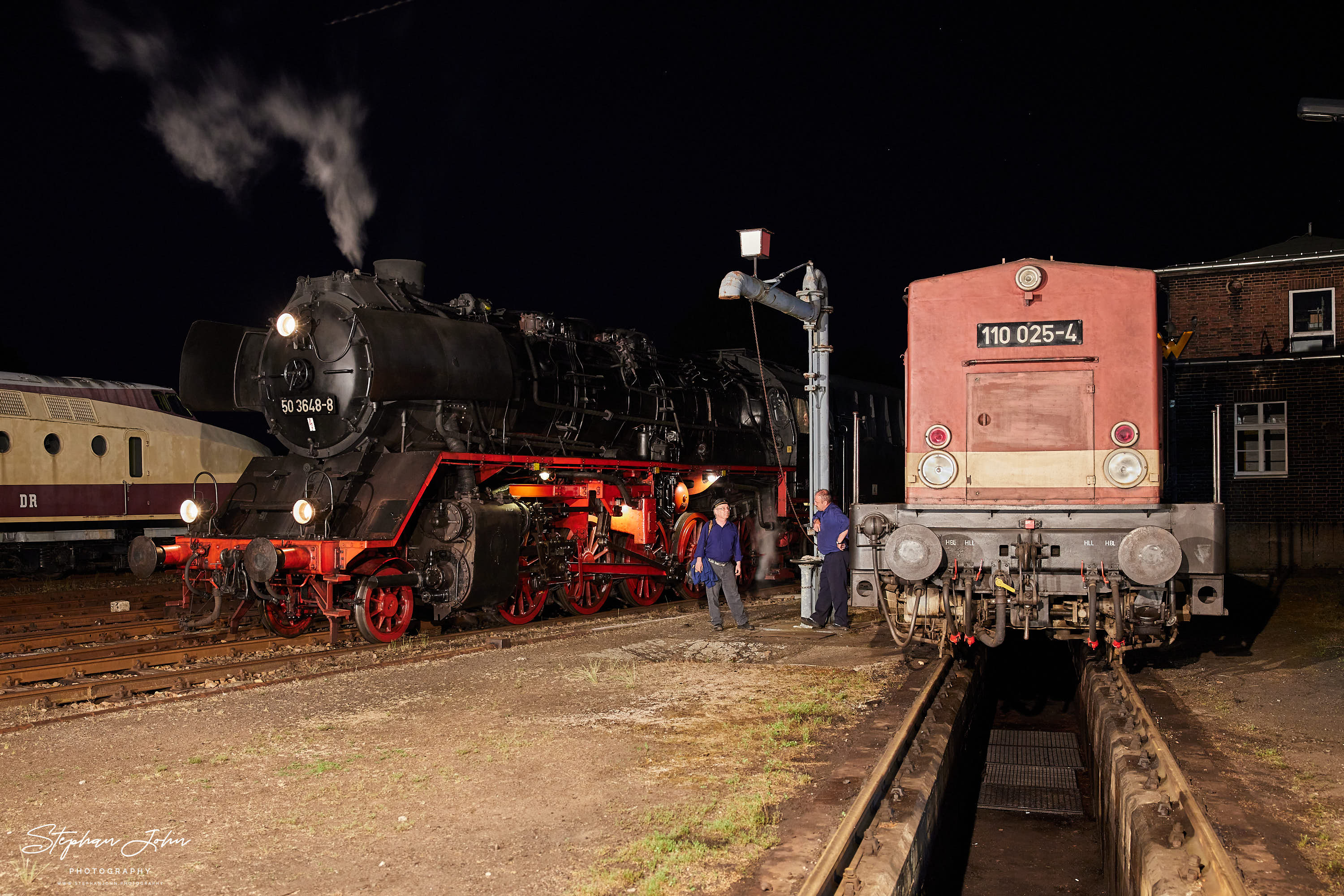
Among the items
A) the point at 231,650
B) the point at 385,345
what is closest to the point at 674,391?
the point at 385,345

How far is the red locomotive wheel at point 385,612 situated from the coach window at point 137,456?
938 centimetres

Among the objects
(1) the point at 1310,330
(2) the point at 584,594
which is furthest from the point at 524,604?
(1) the point at 1310,330

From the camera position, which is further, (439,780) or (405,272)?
(405,272)

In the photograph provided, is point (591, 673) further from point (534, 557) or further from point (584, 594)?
point (584, 594)

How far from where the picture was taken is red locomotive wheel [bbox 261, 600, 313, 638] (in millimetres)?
10797

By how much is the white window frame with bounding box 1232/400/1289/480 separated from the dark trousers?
546 inches

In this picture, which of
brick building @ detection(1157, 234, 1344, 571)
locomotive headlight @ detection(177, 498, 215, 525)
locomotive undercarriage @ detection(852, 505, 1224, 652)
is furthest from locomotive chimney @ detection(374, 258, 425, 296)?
brick building @ detection(1157, 234, 1344, 571)

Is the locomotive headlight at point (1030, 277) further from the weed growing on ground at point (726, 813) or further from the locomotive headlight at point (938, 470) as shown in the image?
the weed growing on ground at point (726, 813)

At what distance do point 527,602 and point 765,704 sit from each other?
5.40 metres

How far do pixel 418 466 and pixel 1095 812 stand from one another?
6766mm

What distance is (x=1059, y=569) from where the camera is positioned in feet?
25.2

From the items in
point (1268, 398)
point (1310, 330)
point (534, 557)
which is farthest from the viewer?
point (1310, 330)

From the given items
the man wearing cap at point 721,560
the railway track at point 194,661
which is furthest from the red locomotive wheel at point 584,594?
the man wearing cap at point 721,560

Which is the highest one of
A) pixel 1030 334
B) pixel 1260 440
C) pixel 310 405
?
pixel 1030 334
